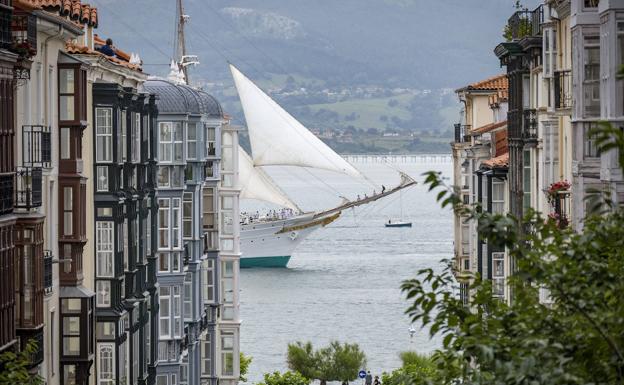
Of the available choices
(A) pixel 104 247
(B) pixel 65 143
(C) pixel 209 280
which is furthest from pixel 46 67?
(C) pixel 209 280

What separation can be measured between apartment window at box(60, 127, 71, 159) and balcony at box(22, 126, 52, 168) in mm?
2015

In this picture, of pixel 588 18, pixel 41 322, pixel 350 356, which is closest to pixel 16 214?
pixel 41 322

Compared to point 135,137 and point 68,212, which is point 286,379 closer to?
point 135,137

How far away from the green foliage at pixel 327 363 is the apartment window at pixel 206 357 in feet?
81.4

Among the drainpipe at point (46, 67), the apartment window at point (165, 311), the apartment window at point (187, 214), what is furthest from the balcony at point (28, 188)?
the apartment window at point (187, 214)

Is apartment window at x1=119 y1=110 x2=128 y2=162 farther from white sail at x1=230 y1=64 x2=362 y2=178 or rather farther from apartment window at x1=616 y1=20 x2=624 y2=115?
white sail at x1=230 y1=64 x2=362 y2=178

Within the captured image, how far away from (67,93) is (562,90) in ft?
31.6

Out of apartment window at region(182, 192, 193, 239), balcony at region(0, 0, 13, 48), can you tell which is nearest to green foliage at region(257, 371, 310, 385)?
apartment window at region(182, 192, 193, 239)

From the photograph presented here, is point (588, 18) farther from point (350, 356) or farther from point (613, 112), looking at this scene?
point (350, 356)

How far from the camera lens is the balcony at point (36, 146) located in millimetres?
33719

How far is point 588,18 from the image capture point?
102 ft

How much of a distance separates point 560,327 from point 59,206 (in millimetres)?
20774

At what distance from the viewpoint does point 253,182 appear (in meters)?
133

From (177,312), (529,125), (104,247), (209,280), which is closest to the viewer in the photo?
(104,247)
